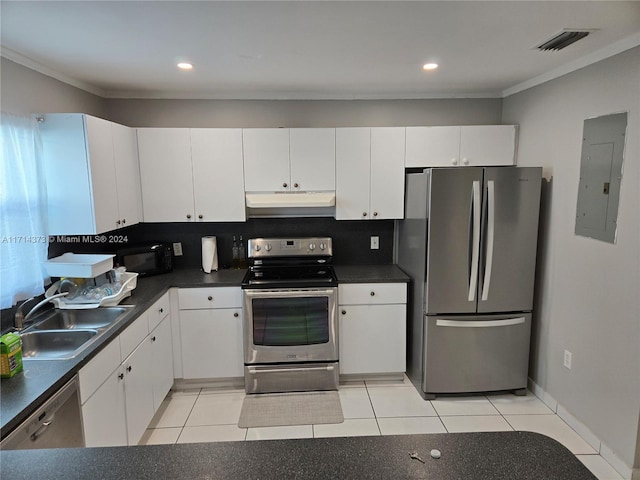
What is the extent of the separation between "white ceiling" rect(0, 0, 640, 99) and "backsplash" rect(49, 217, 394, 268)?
1170 mm

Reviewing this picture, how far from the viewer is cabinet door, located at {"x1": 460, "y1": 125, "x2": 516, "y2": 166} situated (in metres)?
3.17

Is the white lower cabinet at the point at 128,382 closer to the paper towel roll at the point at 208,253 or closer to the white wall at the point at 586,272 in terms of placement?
the paper towel roll at the point at 208,253

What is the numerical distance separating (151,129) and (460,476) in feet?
10.1

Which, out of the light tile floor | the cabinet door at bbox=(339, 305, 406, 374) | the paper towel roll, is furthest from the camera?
the paper towel roll

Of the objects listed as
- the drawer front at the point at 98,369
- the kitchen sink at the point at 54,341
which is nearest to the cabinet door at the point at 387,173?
the drawer front at the point at 98,369

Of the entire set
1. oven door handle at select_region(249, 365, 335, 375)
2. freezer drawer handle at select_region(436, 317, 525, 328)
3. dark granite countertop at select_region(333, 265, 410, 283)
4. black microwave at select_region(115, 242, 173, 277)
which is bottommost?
oven door handle at select_region(249, 365, 335, 375)

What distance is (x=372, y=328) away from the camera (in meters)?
3.13

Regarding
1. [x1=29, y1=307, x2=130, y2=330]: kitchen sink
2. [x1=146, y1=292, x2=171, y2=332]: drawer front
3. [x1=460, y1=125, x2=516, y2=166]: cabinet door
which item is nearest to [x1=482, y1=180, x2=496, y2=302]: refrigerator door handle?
[x1=460, y1=125, x2=516, y2=166]: cabinet door

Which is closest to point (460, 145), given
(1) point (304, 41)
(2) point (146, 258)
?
(1) point (304, 41)

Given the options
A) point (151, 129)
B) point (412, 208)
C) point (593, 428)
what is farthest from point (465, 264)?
point (151, 129)

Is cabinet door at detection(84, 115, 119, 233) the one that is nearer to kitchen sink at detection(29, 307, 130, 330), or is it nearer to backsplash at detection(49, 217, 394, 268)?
kitchen sink at detection(29, 307, 130, 330)

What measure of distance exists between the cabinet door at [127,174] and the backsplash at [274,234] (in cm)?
42

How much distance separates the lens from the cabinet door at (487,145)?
125 inches

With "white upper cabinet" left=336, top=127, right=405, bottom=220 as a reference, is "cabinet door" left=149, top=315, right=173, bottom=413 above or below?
below
